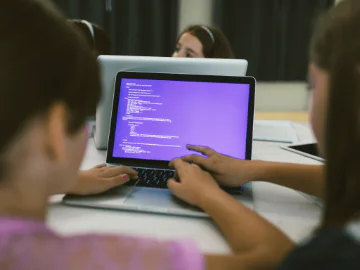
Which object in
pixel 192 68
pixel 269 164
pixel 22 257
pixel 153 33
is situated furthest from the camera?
pixel 153 33

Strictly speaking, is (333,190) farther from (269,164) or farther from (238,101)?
(238,101)

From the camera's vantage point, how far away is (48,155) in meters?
0.47

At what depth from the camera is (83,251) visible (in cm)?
45

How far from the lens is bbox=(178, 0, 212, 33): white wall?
3250 millimetres

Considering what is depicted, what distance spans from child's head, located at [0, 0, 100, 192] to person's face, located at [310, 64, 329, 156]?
0.31 meters

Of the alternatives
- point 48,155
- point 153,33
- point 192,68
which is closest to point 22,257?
point 48,155

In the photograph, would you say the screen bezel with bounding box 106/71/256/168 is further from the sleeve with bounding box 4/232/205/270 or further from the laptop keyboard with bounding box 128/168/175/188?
the sleeve with bounding box 4/232/205/270

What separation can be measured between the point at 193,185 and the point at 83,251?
0.38 meters

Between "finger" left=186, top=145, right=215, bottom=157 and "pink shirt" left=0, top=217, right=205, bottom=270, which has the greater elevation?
"finger" left=186, top=145, right=215, bottom=157

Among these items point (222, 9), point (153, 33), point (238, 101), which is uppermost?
point (222, 9)

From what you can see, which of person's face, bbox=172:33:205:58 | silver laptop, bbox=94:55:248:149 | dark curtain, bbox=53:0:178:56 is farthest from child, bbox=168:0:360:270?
dark curtain, bbox=53:0:178:56

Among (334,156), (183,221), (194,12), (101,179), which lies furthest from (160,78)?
(194,12)

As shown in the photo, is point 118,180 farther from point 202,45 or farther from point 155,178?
point 202,45

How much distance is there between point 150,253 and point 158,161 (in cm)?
56
